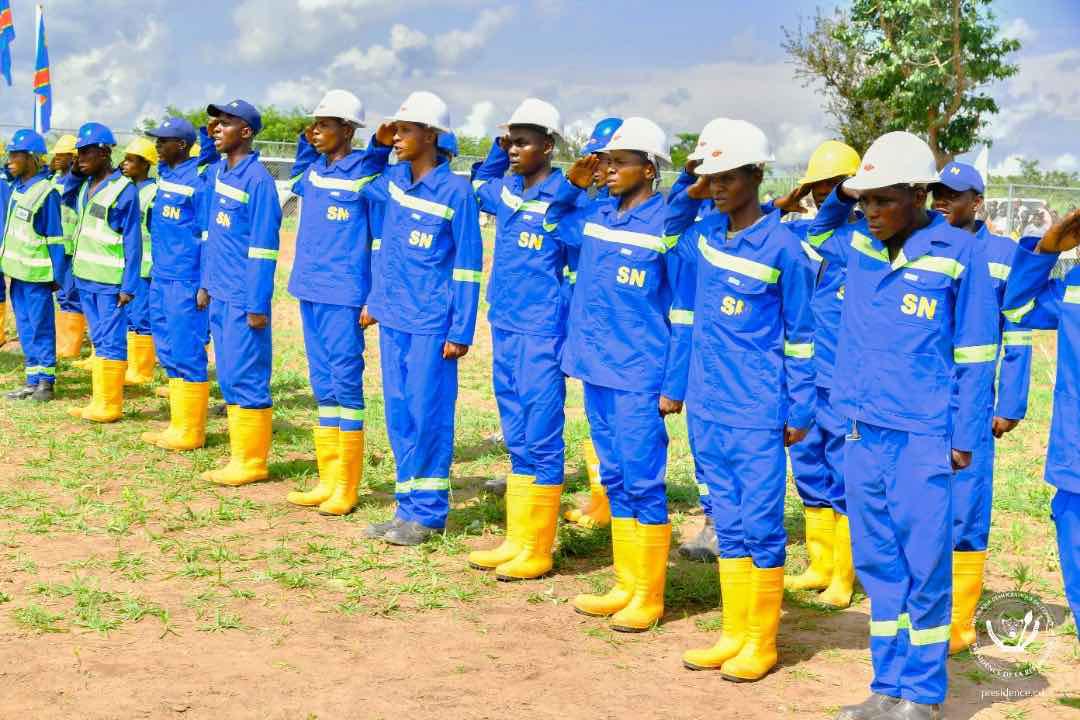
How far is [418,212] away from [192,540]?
7.80 feet

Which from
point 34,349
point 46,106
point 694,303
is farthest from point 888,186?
point 46,106

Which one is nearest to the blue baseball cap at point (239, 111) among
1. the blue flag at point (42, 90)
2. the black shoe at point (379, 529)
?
the black shoe at point (379, 529)

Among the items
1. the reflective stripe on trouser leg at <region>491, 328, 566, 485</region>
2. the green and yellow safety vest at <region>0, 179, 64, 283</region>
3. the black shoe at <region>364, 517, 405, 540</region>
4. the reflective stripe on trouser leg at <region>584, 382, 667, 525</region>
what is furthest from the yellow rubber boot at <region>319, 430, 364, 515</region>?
the green and yellow safety vest at <region>0, 179, 64, 283</region>

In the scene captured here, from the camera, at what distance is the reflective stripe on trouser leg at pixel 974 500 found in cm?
541

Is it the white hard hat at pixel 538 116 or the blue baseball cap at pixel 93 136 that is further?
the blue baseball cap at pixel 93 136

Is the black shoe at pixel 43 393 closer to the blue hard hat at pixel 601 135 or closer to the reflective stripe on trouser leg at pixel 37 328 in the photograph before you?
the reflective stripe on trouser leg at pixel 37 328

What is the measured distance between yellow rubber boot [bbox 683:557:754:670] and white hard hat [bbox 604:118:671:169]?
6.50ft

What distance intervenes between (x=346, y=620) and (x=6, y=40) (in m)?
17.7

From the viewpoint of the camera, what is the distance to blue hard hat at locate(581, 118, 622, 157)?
6238 mm

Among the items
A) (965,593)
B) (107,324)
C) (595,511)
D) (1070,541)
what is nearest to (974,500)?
(965,593)

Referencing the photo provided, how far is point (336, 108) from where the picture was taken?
746 cm

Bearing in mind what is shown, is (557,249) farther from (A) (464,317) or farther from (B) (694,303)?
(B) (694,303)

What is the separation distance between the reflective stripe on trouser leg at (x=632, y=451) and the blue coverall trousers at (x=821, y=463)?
3.27ft

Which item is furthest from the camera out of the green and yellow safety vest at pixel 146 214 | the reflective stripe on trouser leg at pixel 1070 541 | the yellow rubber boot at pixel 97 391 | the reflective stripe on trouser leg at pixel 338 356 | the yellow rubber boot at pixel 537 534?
the green and yellow safety vest at pixel 146 214
